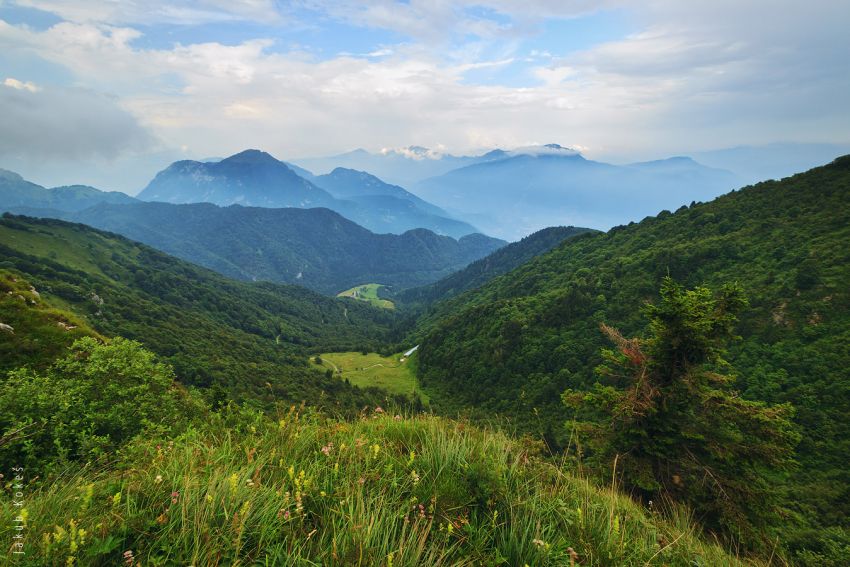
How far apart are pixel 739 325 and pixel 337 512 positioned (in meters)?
62.6

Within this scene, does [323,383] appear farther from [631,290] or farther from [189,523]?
[189,523]

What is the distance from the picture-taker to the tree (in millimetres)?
11312

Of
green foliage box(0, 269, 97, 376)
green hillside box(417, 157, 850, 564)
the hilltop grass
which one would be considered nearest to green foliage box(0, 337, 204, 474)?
the hilltop grass

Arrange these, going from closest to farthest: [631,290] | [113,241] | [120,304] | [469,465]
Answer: [469,465]
[631,290]
[120,304]
[113,241]

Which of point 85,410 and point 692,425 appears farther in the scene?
point 692,425

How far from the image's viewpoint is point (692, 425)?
12.4 m

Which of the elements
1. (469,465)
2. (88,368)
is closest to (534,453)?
(469,465)

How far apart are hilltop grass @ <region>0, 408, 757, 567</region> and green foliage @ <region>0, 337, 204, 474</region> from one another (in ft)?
7.76

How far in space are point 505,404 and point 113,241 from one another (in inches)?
8736

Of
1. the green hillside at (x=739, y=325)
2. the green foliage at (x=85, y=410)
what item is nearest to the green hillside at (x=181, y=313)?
the green foliage at (x=85, y=410)

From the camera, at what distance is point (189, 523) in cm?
268

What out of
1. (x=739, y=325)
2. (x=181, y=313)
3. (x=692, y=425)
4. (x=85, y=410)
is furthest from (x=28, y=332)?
(x=181, y=313)

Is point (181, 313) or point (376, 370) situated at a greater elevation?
point (181, 313)

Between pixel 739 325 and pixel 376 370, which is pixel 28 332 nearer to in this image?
pixel 739 325
